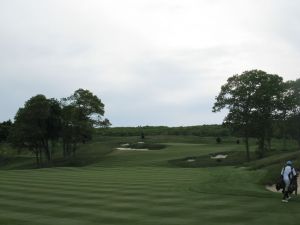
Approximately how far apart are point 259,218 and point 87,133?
66.2 m

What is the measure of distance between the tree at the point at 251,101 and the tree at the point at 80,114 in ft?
73.4

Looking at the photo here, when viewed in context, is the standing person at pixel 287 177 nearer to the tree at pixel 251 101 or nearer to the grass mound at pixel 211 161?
the grass mound at pixel 211 161

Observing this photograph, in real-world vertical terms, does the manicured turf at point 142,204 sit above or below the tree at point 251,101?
below

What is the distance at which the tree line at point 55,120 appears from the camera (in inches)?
3285

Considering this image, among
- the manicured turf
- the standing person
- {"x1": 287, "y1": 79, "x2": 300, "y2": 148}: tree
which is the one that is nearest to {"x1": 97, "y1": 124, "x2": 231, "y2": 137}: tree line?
{"x1": 287, "y1": 79, "x2": 300, "y2": 148}: tree

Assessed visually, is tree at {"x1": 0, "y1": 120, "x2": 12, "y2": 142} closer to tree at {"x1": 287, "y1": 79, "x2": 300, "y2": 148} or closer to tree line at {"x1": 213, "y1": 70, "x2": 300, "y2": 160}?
tree line at {"x1": 213, "y1": 70, "x2": 300, "y2": 160}

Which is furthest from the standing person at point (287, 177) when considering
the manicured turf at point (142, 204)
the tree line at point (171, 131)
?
A: the tree line at point (171, 131)

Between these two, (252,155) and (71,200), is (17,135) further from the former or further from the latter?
(71,200)

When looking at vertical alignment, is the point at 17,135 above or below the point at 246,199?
above

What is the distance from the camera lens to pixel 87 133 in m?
85.1

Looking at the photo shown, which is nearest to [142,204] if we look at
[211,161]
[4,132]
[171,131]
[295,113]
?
[211,161]

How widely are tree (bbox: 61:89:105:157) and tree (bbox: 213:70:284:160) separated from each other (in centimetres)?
2239

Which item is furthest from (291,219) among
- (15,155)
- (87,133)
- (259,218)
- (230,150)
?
(15,155)

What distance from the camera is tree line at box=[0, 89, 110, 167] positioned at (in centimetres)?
8344
